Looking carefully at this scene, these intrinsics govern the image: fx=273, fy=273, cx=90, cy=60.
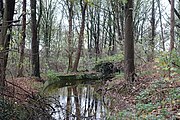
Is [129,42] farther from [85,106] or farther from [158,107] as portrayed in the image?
[158,107]

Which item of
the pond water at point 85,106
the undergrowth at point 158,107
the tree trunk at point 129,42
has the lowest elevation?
the pond water at point 85,106

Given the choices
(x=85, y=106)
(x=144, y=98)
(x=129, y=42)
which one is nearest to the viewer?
(x=144, y=98)

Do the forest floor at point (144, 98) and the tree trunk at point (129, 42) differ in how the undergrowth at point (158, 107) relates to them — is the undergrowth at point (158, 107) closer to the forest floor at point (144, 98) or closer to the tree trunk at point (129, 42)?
the forest floor at point (144, 98)

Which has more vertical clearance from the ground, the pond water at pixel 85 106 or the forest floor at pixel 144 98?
the forest floor at pixel 144 98

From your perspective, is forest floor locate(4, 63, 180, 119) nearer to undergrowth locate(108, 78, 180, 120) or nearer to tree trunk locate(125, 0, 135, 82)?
undergrowth locate(108, 78, 180, 120)

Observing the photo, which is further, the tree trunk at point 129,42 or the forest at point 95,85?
the tree trunk at point 129,42

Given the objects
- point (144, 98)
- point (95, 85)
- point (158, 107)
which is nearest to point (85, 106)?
point (144, 98)

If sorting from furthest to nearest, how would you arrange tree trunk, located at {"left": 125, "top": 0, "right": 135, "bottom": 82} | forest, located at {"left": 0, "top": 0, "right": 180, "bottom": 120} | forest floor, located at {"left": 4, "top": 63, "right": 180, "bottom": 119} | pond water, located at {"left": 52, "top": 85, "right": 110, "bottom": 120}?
1. tree trunk, located at {"left": 125, "top": 0, "right": 135, "bottom": 82}
2. pond water, located at {"left": 52, "top": 85, "right": 110, "bottom": 120}
3. forest floor, located at {"left": 4, "top": 63, "right": 180, "bottom": 119}
4. forest, located at {"left": 0, "top": 0, "right": 180, "bottom": 120}

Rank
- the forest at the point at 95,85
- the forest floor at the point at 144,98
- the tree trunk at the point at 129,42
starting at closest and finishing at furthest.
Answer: the forest at the point at 95,85 < the forest floor at the point at 144,98 < the tree trunk at the point at 129,42

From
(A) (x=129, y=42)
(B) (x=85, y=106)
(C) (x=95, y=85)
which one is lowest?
(B) (x=85, y=106)

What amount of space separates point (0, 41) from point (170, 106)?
14.1ft

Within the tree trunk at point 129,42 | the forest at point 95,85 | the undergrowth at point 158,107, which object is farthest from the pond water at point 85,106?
the tree trunk at point 129,42

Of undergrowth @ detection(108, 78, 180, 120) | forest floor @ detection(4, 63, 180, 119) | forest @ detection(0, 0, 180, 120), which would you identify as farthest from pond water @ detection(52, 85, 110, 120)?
undergrowth @ detection(108, 78, 180, 120)

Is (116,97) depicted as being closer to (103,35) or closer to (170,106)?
(170,106)
